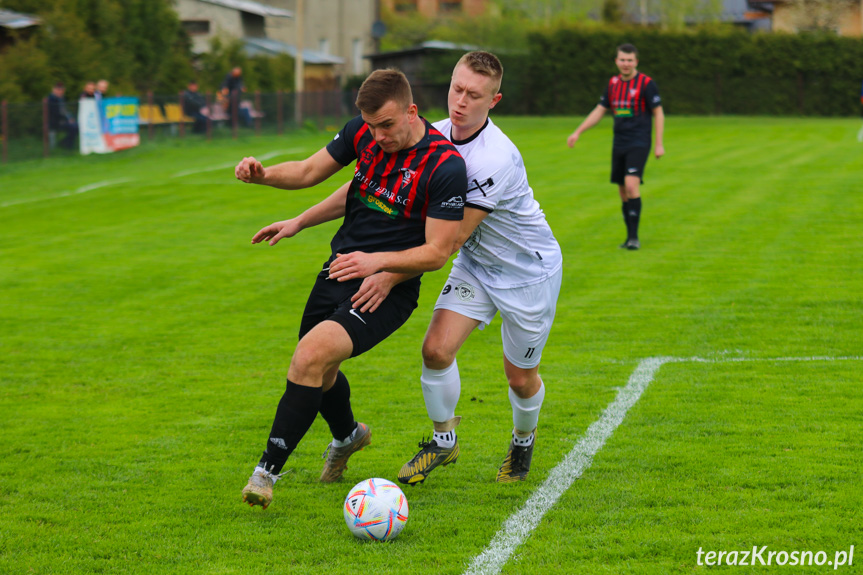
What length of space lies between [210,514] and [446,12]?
Result: 7916 cm

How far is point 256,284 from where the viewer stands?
1118 centimetres

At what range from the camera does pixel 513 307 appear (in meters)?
5.06

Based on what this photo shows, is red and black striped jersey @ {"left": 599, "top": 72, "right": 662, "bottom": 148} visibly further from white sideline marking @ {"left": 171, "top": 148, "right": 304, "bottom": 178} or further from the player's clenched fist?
white sideline marking @ {"left": 171, "top": 148, "right": 304, "bottom": 178}

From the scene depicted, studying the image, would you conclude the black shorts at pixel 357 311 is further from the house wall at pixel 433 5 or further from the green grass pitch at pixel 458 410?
the house wall at pixel 433 5

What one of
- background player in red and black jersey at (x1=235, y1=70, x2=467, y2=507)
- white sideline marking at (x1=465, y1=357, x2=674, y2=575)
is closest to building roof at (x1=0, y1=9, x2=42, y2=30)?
white sideline marking at (x1=465, y1=357, x2=674, y2=575)

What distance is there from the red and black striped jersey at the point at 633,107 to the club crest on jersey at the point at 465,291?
25.5ft

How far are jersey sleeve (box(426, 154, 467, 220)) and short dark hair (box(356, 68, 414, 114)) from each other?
1.07 ft

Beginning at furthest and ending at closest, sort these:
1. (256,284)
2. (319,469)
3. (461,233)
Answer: (256,284), (319,469), (461,233)

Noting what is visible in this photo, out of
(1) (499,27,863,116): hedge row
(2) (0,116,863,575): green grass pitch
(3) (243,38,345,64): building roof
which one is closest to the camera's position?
(2) (0,116,863,575): green grass pitch

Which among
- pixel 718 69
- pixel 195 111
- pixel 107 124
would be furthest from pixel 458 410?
pixel 718 69

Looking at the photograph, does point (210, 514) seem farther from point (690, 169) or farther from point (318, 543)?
point (690, 169)

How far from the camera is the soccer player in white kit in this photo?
4.86 meters

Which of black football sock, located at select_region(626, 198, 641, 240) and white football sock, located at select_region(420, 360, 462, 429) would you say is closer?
white football sock, located at select_region(420, 360, 462, 429)

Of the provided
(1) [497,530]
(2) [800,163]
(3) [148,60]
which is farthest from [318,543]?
(3) [148,60]
